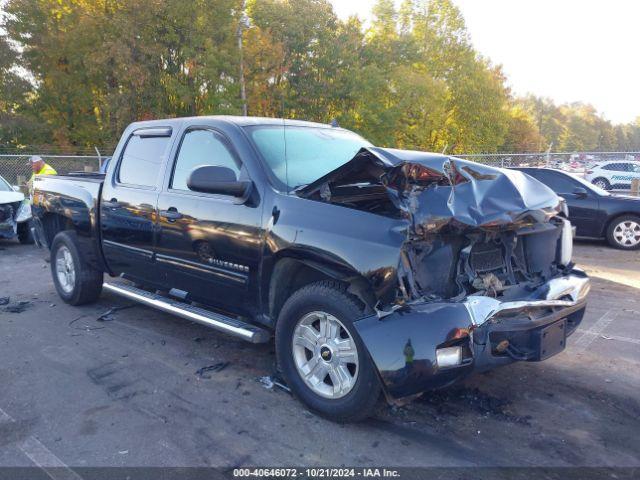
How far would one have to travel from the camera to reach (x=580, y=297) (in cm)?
390

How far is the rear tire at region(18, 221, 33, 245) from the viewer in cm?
1119

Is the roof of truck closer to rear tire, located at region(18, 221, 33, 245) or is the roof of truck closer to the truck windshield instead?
the truck windshield

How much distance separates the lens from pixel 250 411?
3.71 metres

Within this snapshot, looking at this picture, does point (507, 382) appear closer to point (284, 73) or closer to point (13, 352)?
point (13, 352)

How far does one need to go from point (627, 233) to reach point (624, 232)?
53mm

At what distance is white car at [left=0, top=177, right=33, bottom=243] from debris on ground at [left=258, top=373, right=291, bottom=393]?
8.61m

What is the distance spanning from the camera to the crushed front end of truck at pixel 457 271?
3102 millimetres

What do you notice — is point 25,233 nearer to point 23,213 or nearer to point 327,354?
point 23,213

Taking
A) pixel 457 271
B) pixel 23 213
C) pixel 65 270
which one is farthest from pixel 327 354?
pixel 23 213

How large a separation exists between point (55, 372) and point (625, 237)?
9.84 metres

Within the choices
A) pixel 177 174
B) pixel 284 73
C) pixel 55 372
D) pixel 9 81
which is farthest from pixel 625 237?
pixel 9 81

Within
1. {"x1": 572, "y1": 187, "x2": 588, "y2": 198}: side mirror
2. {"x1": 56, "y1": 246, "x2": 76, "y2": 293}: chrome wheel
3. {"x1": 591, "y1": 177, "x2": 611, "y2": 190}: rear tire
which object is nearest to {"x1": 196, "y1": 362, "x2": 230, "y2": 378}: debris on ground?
{"x1": 56, "y1": 246, "x2": 76, "y2": 293}: chrome wheel

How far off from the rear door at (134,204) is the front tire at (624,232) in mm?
8813

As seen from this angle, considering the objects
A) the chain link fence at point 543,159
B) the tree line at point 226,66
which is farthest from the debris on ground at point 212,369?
the tree line at point 226,66
